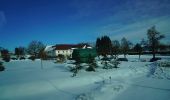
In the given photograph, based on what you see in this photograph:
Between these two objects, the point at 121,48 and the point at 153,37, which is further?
the point at 121,48

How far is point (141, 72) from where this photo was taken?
2247 cm

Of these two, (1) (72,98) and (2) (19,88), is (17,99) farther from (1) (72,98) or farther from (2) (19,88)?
(1) (72,98)

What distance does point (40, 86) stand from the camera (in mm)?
16500

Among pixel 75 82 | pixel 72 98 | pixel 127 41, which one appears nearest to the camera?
pixel 72 98

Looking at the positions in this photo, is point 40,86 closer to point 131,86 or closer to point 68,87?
point 68,87

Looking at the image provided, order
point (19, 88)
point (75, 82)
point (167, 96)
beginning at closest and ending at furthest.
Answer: point (167, 96) → point (19, 88) → point (75, 82)

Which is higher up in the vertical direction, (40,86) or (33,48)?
(33,48)

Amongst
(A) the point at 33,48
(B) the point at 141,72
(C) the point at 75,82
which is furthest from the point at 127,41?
(C) the point at 75,82

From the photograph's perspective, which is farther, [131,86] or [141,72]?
[141,72]

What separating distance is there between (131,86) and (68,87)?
4944 millimetres

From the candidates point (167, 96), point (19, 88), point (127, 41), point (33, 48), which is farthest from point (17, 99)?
point (33, 48)

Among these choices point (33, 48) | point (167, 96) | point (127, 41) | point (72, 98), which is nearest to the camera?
point (167, 96)

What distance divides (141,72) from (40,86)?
11207 mm

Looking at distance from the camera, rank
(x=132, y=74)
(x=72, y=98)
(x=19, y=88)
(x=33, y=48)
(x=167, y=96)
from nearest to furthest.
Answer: (x=167, y=96) → (x=72, y=98) → (x=19, y=88) → (x=132, y=74) → (x=33, y=48)
